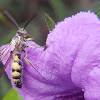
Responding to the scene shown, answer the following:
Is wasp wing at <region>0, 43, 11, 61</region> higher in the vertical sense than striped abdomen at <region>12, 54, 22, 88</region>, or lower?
higher

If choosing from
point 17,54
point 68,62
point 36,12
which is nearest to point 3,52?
point 17,54

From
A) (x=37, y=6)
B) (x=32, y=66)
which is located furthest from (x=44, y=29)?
(x=32, y=66)

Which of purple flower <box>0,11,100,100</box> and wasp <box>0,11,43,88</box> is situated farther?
wasp <box>0,11,43,88</box>

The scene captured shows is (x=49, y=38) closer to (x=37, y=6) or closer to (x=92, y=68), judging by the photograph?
(x=92, y=68)

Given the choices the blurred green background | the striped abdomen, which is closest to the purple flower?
the striped abdomen

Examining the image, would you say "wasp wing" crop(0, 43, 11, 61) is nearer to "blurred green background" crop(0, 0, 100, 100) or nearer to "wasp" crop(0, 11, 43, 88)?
"wasp" crop(0, 11, 43, 88)

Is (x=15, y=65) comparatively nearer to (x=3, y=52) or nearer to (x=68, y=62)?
(x=3, y=52)
